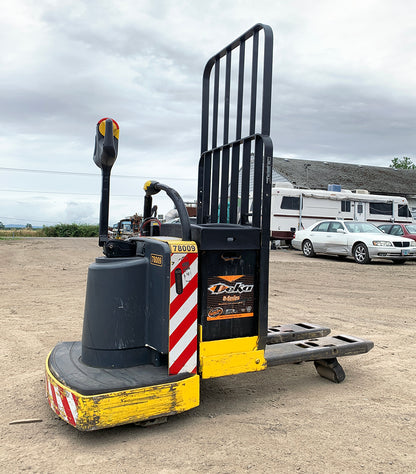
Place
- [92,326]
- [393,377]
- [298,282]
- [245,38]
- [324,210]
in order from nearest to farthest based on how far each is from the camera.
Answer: [92,326]
[245,38]
[393,377]
[298,282]
[324,210]

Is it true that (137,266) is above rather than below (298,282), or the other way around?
above

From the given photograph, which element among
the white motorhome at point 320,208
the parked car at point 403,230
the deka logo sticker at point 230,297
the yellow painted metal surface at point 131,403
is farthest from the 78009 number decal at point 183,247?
the white motorhome at point 320,208

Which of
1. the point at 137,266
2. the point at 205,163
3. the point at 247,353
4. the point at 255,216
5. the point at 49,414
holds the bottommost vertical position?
the point at 49,414

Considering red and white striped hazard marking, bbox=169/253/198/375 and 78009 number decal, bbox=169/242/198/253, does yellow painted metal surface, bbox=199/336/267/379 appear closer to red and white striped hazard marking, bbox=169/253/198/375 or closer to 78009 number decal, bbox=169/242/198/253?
red and white striped hazard marking, bbox=169/253/198/375

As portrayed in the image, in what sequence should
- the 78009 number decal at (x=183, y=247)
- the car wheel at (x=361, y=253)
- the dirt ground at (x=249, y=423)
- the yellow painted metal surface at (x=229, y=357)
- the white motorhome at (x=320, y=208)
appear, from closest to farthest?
the dirt ground at (x=249, y=423)
the 78009 number decal at (x=183, y=247)
the yellow painted metal surface at (x=229, y=357)
the car wheel at (x=361, y=253)
the white motorhome at (x=320, y=208)

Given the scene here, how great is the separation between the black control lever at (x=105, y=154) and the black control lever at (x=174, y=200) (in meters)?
0.43

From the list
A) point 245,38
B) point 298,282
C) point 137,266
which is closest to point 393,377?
point 137,266

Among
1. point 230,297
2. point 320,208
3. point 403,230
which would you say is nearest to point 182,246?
point 230,297

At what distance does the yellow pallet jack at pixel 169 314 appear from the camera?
10.4ft

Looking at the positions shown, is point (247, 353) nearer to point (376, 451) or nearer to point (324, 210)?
point (376, 451)

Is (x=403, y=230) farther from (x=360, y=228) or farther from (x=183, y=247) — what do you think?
(x=183, y=247)

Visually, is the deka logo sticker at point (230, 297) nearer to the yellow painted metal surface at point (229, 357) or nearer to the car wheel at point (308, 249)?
the yellow painted metal surface at point (229, 357)

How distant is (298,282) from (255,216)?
7.56m

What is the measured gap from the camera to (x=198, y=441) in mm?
3104
